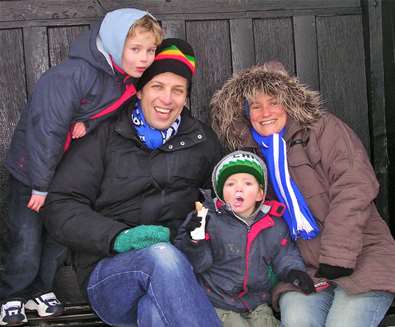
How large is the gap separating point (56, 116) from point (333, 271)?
139 cm

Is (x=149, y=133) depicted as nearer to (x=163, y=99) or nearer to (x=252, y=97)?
(x=163, y=99)

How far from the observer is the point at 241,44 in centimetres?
397

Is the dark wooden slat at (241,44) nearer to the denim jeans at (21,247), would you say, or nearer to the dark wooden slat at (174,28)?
the dark wooden slat at (174,28)

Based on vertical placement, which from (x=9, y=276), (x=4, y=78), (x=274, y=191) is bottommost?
(x=9, y=276)

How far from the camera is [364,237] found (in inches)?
127

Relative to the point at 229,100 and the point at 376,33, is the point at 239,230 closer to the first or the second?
the point at 229,100

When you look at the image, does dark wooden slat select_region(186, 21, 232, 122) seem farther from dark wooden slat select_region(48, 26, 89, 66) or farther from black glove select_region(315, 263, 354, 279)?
black glove select_region(315, 263, 354, 279)

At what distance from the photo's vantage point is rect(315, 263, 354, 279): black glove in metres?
3.02

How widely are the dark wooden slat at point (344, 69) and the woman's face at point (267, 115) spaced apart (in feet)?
2.46

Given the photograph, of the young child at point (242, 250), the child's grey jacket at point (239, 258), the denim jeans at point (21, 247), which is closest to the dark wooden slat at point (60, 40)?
the denim jeans at point (21, 247)

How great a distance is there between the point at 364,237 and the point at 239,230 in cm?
58

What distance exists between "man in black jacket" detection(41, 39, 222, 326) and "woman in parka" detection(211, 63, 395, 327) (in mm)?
247

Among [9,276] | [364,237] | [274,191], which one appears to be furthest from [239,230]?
[9,276]

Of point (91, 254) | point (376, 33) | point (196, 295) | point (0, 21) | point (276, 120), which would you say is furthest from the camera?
point (376, 33)
